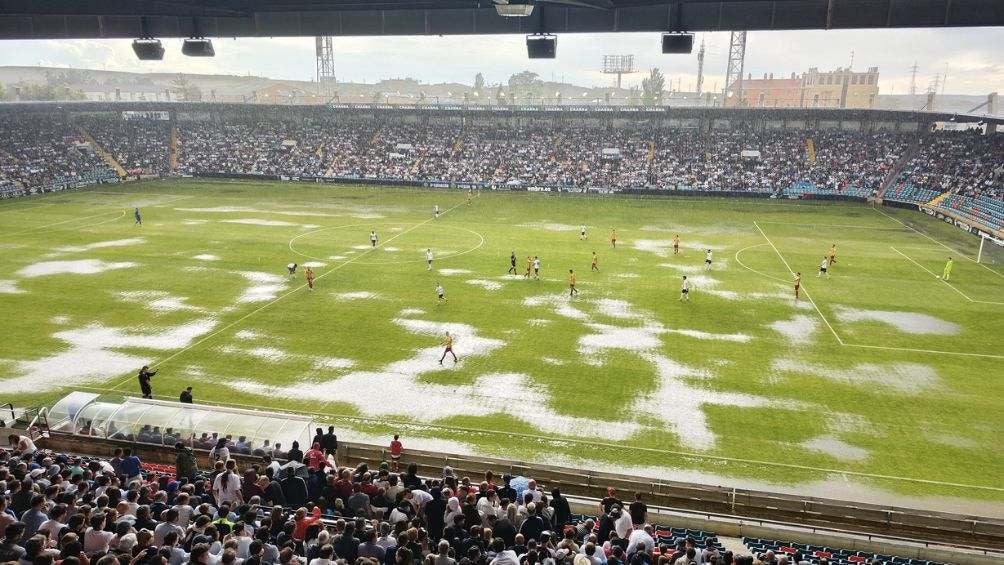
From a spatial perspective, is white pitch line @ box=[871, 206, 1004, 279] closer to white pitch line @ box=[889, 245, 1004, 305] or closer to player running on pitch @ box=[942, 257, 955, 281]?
player running on pitch @ box=[942, 257, 955, 281]

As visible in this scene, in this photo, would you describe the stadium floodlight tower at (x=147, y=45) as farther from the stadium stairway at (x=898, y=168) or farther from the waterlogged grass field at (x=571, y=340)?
the stadium stairway at (x=898, y=168)

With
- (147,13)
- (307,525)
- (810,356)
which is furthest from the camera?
Result: (810,356)

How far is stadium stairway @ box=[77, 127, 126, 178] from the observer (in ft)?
265

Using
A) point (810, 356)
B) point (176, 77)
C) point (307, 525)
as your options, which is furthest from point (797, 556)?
point (176, 77)

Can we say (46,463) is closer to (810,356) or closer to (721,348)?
(721,348)

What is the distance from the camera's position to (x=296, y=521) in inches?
422

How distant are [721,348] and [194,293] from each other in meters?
27.1

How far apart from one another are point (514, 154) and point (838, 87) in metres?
125

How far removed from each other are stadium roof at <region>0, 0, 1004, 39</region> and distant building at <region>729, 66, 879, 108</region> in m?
133

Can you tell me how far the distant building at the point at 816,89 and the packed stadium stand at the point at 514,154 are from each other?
6885cm

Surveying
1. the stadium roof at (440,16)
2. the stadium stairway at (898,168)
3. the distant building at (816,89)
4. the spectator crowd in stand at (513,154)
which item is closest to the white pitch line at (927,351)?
the stadium roof at (440,16)

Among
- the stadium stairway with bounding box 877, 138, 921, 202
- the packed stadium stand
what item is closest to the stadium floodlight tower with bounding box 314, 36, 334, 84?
the packed stadium stand

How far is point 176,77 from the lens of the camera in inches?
7456

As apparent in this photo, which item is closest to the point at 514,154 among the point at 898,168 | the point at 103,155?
the point at 898,168
